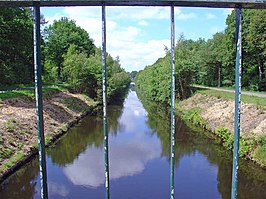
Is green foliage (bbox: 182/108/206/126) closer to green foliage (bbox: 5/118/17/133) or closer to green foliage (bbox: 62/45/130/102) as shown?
green foliage (bbox: 62/45/130/102)

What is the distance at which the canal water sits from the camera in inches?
481

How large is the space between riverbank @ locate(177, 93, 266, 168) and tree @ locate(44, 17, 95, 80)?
24.9 m

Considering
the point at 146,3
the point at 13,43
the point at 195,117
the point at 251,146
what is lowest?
the point at 251,146

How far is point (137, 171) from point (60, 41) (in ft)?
Result: 134

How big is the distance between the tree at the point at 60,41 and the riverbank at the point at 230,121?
24.9 metres

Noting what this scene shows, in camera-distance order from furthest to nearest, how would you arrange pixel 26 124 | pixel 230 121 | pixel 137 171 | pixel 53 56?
pixel 53 56, pixel 230 121, pixel 26 124, pixel 137 171

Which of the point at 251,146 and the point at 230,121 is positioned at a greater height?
the point at 230,121

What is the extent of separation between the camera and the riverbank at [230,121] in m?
15.6

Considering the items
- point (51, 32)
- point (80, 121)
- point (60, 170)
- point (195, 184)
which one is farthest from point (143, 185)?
point (51, 32)

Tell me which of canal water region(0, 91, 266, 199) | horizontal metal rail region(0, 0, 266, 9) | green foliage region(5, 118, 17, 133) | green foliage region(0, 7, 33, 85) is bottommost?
canal water region(0, 91, 266, 199)

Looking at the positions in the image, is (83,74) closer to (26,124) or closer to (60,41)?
(60,41)

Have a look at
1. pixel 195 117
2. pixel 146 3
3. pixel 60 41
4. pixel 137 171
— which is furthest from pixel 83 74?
pixel 146 3

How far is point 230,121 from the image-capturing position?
21.8 m

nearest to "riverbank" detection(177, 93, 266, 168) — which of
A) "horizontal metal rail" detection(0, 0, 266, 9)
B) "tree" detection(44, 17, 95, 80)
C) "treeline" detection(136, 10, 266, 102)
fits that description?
"treeline" detection(136, 10, 266, 102)
